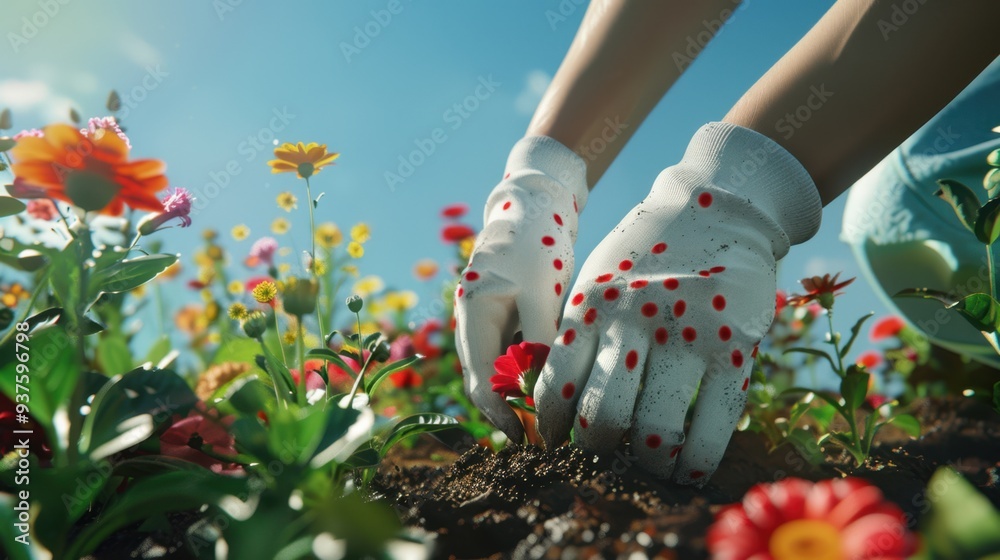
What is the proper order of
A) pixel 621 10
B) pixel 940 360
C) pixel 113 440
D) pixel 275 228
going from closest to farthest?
pixel 113 440
pixel 621 10
pixel 275 228
pixel 940 360

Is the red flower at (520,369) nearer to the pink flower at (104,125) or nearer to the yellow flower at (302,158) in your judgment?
the yellow flower at (302,158)

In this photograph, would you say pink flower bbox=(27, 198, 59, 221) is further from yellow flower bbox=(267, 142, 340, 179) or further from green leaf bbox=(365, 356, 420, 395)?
green leaf bbox=(365, 356, 420, 395)

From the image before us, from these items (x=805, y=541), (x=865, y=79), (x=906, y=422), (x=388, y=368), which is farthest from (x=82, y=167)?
(x=906, y=422)

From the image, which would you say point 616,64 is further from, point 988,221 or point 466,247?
point 466,247

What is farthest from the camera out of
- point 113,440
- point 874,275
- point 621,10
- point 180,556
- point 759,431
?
point 874,275

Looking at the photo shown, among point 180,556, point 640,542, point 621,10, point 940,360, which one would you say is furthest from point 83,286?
point 940,360

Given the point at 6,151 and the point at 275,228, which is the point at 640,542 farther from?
the point at 275,228

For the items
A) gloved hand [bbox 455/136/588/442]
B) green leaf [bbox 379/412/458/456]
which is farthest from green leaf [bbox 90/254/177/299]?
gloved hand [bbox 455/136/588/442]
